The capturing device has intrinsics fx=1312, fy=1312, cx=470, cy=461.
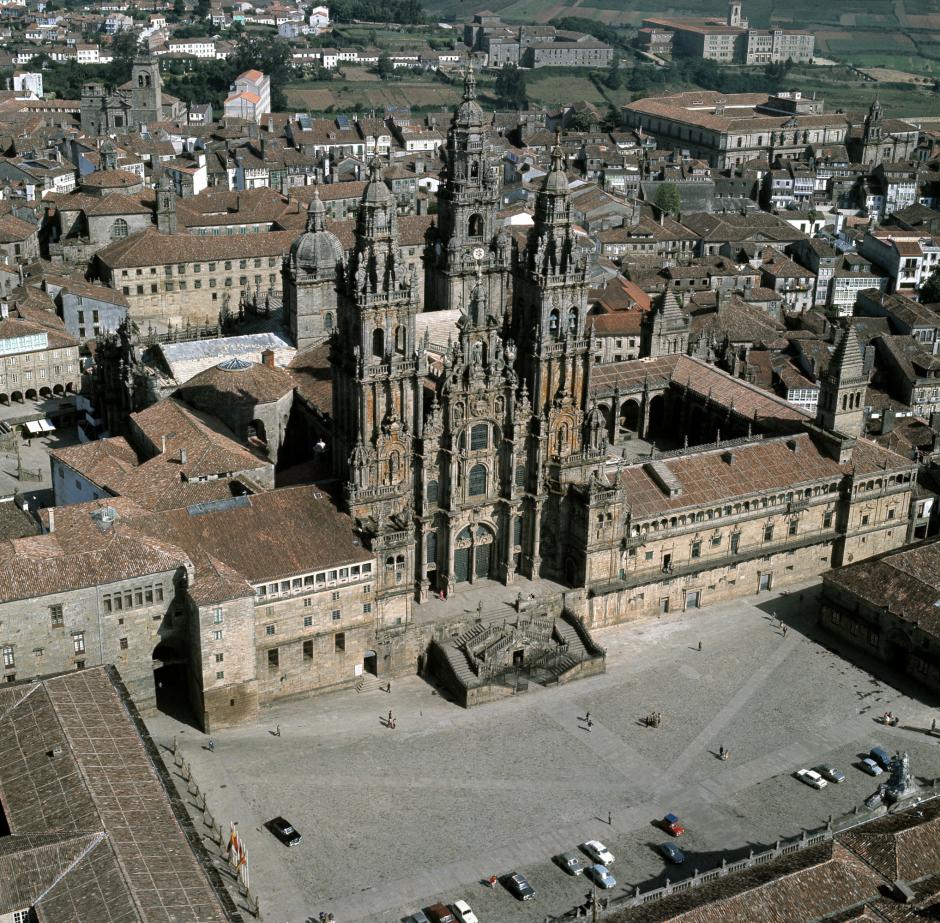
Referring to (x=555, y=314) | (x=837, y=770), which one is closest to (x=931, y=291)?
(x=555, y=314)

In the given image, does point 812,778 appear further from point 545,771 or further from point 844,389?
point 844,389

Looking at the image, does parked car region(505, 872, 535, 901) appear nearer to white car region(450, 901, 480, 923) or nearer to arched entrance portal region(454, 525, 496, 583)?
white car region(450, 901, 480, 923)

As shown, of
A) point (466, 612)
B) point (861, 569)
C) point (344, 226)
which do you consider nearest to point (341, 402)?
point (466, 612)

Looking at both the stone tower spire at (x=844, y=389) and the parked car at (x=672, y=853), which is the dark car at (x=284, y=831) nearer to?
the parked car at (x=672, y=853)

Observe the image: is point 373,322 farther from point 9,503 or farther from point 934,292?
point 934,292

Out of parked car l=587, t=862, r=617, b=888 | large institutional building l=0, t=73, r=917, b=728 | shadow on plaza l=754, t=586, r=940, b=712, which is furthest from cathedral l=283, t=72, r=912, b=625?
parked car l=587, t=862, r=617, b=888

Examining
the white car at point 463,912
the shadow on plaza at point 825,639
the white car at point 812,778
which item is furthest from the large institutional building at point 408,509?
the white car at point 463,912
